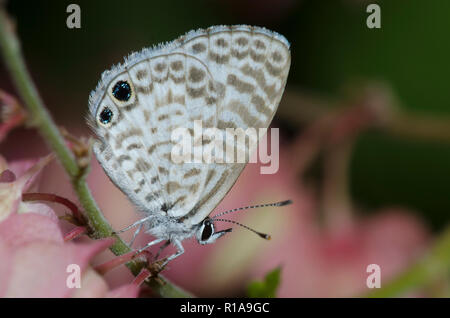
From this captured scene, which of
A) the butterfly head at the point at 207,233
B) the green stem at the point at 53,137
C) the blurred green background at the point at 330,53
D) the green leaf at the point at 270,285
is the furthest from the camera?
the blurred green background at the point at 330,53

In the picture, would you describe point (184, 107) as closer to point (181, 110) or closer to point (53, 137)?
point (181, 110)

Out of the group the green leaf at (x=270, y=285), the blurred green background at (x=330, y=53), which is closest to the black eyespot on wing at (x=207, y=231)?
the green leaf at (x=270, y=285)

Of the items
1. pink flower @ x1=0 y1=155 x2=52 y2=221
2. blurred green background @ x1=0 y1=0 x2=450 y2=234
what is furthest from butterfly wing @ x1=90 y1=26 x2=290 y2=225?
blurred green background @ x1=0 y1=0 x2=450 y2=234

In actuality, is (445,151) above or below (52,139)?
below

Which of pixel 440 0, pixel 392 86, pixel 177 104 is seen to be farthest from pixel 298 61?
pixel 177 104

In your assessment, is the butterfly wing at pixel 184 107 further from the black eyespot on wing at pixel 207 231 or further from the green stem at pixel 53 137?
the green stem at pixel 53 137

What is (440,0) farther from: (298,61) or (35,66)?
(35,66)
